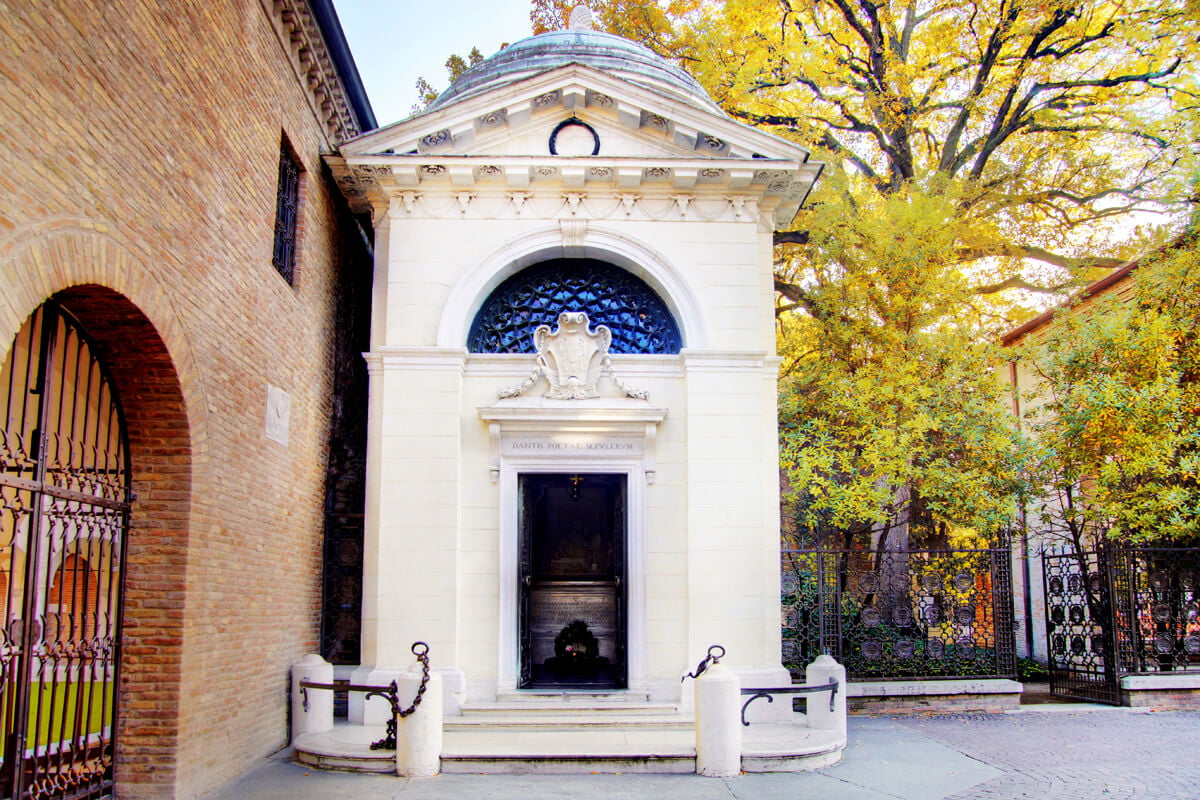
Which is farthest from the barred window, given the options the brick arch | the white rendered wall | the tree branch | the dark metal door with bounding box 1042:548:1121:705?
the dark metal door with bounding box 1042:548:1121:705

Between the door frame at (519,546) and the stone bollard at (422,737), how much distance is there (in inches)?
86.4

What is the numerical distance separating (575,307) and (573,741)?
5112 mm

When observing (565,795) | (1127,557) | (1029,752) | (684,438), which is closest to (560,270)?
(684,438)

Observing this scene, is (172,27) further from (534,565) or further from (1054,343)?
(1054,343)

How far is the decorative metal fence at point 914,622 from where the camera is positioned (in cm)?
1236

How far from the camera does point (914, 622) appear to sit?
41.1 feet

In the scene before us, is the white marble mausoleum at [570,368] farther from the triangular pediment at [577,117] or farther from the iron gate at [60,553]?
the iron gate at [60,553]

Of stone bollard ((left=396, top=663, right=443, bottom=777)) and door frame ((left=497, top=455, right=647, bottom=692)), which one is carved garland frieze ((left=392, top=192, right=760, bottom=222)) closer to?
door frame ((left=497, top=455, right=647, bottom=692))

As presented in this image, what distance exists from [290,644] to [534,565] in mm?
4019

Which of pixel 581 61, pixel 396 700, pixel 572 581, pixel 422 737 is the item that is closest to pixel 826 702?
pixel 572 581

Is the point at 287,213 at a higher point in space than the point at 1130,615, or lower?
higher

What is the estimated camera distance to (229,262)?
27.7 feet

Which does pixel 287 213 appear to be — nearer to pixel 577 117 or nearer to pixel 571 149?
pixel 571 149

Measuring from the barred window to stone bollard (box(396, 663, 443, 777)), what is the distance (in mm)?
4657
